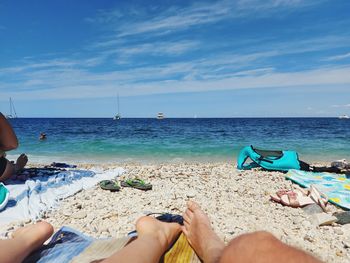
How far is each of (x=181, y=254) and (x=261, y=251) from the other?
117cm

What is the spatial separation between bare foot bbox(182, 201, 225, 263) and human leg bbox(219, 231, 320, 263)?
2.05 feet

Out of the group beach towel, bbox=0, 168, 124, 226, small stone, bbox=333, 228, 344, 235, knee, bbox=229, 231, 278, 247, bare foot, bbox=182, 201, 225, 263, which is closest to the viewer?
knee, bbox=229, 231, 278, 247

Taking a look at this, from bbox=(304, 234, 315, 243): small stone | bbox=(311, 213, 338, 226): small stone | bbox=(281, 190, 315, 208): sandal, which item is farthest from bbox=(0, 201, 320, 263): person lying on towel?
bbox=(281, 190, 315, 208): sandal

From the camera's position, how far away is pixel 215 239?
2309mm

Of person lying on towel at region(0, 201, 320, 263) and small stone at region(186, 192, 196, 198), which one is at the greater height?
person lying on towel at region(0, 201, 320, 263)

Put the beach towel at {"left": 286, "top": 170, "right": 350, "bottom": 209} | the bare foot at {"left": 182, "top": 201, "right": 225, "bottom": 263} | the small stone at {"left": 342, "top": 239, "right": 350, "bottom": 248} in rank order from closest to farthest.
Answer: the bare foot at {"left": 182, "top": 201, "right": 225, "bottom": 263}
the small stone at {"left": 342, "top": 239, "right": 350, "bottom": 248}
the beach towel at {"left": 286, "top": 170, "right": 350, "bottom": 209}

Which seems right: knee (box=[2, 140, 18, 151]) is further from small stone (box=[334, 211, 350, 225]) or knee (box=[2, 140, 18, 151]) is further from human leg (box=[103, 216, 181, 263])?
small stone (box=[334, 211, 350, 225])

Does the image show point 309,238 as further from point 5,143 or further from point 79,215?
point 5,143

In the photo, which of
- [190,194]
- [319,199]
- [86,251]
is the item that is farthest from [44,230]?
[319,199]

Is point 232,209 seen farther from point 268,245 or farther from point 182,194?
point 268,245

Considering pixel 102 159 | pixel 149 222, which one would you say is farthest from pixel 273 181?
pixel 102 159

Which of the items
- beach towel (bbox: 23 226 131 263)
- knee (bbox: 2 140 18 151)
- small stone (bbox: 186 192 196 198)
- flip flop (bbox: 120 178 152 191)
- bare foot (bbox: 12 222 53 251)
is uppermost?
knee (bbox: 2 140 18 151)

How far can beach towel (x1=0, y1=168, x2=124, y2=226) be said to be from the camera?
3.77 meters

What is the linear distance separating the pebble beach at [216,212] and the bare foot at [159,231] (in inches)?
34.6
